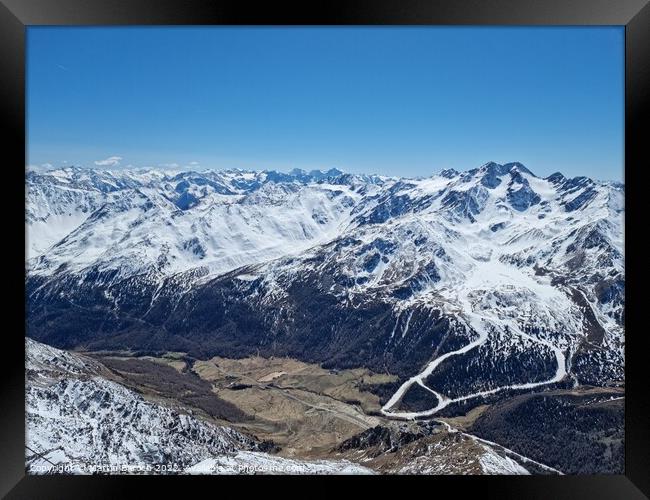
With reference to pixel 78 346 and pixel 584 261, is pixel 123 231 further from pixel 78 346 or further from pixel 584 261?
pixel 584 261

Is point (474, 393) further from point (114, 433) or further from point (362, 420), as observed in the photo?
point (114, 433)

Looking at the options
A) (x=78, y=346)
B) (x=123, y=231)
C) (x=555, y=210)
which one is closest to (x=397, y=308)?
(x=78, y=346)

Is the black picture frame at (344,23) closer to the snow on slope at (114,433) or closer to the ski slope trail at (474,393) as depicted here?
the snow on slope at (114,433)

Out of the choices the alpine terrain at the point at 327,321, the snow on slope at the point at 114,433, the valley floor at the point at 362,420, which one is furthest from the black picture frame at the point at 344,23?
the valley floor at the point at 362,420

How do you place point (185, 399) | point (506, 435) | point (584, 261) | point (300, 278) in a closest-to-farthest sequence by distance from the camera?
point (506, 435), point (185, 399), point (584, 261), point (300, 278)

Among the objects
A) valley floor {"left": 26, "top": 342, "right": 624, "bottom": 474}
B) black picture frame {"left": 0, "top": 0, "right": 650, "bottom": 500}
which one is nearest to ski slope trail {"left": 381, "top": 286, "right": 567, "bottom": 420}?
valley floor {"left": 26, "top": 342, "right": 624, "bottom": 474}

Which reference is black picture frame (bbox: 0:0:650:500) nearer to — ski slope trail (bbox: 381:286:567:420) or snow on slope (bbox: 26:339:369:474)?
snow on slope (bbox: 26:339:369:474)

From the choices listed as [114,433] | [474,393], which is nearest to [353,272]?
[474,393]
